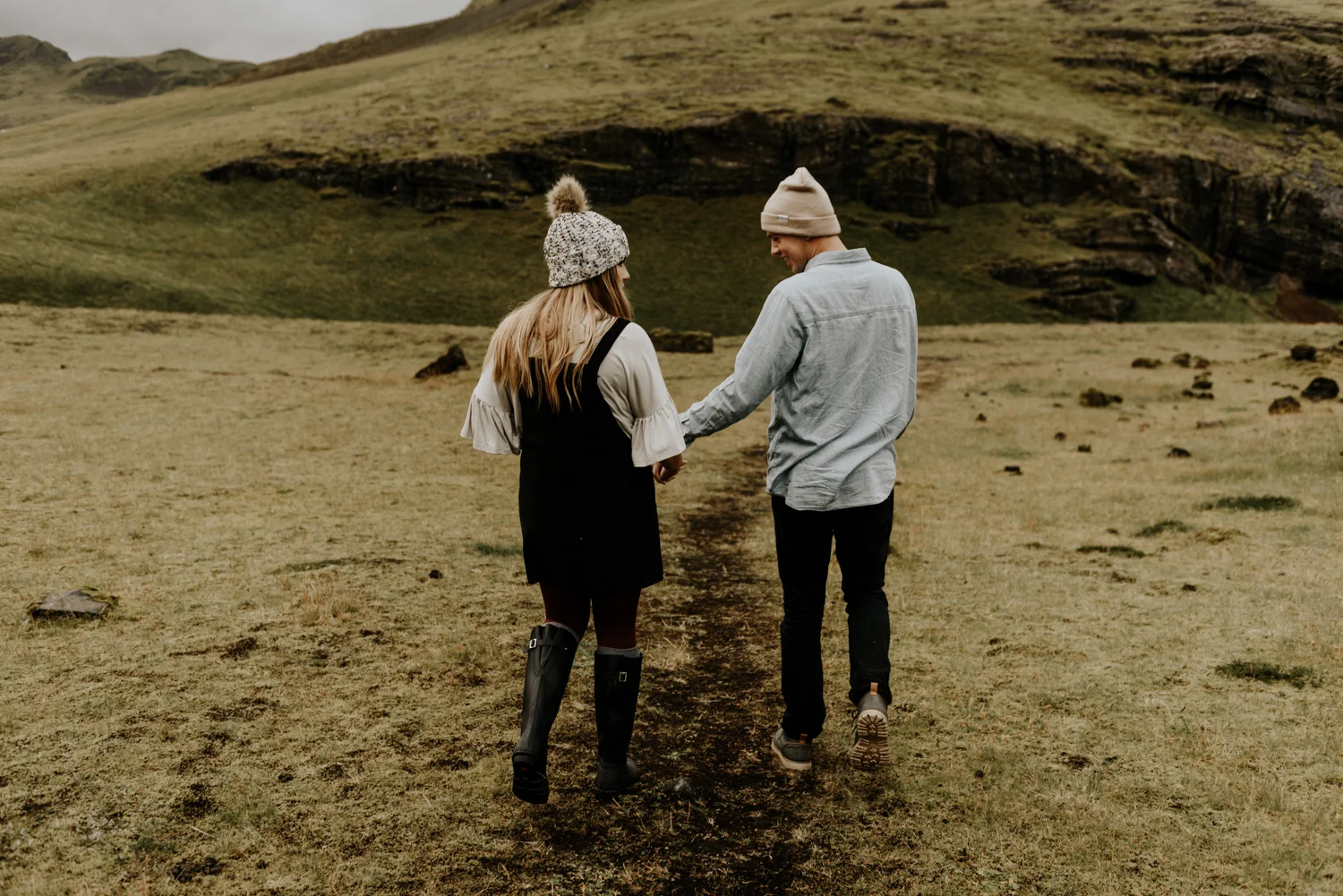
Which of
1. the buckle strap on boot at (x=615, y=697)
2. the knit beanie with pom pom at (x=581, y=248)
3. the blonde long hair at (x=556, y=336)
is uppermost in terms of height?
the knit beanie with pom pom at (x=581, y=248)

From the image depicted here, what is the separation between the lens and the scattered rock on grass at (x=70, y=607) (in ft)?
26.8

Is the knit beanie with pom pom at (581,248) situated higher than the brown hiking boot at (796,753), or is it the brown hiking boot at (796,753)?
the knit beanie with pom pom at (581,248)

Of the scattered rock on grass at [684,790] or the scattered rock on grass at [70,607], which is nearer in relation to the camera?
the scattered rock on grass at [684,790]

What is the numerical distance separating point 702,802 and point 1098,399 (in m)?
25.1

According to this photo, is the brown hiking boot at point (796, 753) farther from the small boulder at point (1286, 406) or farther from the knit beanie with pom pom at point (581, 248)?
the small boulder at point (1286, 406)

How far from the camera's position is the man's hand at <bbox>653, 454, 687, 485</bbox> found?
200 inches

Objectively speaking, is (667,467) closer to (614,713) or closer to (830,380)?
(830,380)

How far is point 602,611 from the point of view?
5.27 m

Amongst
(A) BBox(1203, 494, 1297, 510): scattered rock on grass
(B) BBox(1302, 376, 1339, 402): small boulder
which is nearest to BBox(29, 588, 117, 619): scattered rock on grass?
(A) BBox(1203, 494, 1297, 510): scattered rock on grass

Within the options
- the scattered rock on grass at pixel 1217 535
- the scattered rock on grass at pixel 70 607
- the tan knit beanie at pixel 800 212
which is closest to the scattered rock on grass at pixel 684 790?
the tan knit beanie at pixel 800 212

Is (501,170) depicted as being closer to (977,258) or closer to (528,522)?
(977,258)

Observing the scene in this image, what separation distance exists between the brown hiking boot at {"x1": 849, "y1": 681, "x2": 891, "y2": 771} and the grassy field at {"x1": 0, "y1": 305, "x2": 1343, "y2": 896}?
269 millimetres

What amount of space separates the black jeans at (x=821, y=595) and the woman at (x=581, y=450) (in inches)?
35.5

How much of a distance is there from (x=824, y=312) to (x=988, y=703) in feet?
11.1
